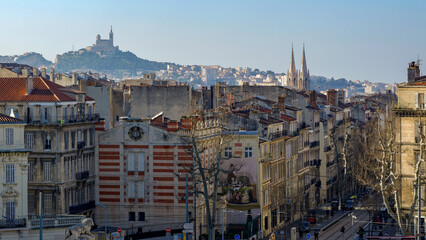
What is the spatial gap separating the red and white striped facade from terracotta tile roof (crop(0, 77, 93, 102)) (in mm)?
4862

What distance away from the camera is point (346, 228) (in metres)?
99.1

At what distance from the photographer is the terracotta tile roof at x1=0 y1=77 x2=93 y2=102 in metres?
76.1

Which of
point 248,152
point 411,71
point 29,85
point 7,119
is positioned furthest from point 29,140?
point 411,71

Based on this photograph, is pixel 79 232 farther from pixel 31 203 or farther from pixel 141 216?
pixel 141 216

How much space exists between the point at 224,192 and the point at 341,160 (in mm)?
46098

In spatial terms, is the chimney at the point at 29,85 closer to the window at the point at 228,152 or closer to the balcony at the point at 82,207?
the balcony at the point at 82,207

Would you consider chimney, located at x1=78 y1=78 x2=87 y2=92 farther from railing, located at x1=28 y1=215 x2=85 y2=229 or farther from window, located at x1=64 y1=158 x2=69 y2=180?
railing, located at x1=28 y1=215 x2=85 y2=229

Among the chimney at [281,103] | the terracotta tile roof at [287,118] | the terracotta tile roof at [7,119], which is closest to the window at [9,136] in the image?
the terracotta tile roof at [7,119]

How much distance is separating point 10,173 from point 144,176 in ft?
41.4

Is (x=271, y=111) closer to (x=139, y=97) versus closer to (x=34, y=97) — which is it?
(x=139, y=97)

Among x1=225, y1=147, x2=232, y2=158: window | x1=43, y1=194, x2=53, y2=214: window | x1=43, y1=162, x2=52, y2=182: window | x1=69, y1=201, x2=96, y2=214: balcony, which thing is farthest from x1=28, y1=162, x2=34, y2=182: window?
x1=225, y1=147, x2=232, y2=158: window

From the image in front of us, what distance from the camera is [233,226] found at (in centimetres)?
8494

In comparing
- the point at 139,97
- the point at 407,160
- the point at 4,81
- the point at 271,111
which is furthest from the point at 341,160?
the point at 4,81

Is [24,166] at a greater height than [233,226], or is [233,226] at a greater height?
[24,166]
